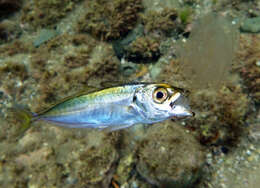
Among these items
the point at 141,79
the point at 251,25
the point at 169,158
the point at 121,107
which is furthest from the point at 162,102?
the point at 251,25

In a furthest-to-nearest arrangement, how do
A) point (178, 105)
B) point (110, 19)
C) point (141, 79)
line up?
point (110, 19), point (141, 79), point (178, 105)

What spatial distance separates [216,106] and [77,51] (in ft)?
11.5

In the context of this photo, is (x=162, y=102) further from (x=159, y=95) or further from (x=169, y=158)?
(x=169, y=158)

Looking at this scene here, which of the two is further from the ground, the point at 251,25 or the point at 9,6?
the point at 9,6

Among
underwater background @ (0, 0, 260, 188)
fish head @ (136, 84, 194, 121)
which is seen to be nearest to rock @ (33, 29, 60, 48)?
underwater background @ (0, 0, 260, 188)

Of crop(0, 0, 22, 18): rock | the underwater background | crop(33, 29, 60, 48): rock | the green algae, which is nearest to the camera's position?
the underwater background

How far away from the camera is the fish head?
167 cm

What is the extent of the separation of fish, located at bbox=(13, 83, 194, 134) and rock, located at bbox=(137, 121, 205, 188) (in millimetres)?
1711

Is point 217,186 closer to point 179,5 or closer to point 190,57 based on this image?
point 190,57

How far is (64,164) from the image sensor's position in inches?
145

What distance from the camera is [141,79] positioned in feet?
15.9

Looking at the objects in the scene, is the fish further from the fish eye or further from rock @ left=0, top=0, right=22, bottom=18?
rock @ left=0, top=0, right=22, bottom=18

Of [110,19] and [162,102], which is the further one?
[110,19]

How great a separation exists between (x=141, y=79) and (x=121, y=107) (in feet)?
10.3
